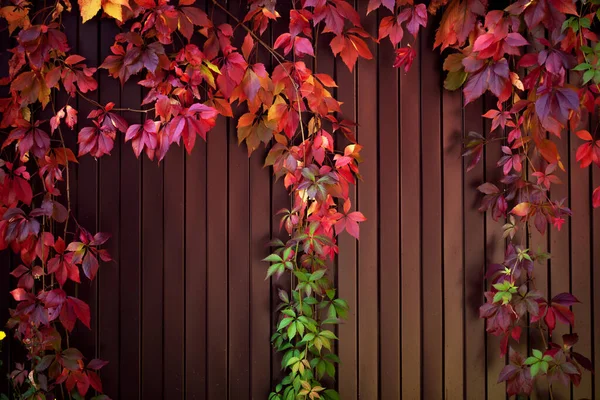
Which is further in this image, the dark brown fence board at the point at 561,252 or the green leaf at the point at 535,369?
the dark brown fence board at the point at 561,252

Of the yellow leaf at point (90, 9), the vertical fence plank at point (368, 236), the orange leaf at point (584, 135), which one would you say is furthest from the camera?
the vertical fence plank at point (368, 236)

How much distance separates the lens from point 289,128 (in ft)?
6.44

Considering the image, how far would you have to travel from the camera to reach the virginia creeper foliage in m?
1.85

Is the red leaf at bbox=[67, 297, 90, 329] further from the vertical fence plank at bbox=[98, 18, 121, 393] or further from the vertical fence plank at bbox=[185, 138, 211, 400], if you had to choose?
the vertical fence plank at bbox=[185, 138, 211, 400]

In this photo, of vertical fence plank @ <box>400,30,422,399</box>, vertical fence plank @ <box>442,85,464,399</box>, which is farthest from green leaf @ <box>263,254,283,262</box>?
vertical fence plank @ <box>442,85,464,399</box>

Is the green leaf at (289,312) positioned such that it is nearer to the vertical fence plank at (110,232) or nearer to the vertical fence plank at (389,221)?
the vertical fence plank at (389,221)

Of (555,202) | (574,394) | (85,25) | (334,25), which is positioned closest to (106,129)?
(85,25)

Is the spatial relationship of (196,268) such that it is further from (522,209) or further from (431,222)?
(522,209)

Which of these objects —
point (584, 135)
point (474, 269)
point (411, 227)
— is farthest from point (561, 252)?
point (411, 227)

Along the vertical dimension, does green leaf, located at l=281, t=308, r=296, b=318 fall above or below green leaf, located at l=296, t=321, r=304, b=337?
above

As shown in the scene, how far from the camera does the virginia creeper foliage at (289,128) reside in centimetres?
185

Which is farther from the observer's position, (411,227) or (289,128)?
(411,227)

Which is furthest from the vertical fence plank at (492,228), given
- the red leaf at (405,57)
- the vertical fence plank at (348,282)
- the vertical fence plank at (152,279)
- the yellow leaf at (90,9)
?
the yellow leaf at (90,9)

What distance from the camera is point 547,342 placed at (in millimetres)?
2074
